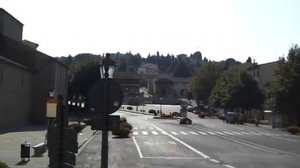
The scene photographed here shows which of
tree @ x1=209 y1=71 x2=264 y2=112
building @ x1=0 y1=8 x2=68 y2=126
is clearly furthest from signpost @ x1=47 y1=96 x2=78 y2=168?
tree @ x1=209 y1=71 x2=264 y2=112

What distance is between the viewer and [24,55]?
6694cm

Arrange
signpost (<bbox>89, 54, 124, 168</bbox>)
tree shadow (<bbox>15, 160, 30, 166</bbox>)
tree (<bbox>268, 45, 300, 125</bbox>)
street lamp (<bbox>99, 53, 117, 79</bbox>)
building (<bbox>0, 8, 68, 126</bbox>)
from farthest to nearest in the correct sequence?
tree (<bbox>268, 45, 300, 125</bbox>) < building (<bbox>0, 8, 68, 126</bbox>) < tree shadow (<bbox>15, 160, 30, 166</bbox>) < street lamp (<bbox>99, 53, 117, 79</bbox>) < signpost (<bbox>89, 54, 124, 168</bbox>)

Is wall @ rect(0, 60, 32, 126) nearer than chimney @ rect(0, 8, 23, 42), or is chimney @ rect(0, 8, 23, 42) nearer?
wall @ rect(0, 60, 32, 126)

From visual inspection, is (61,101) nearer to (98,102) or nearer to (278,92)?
(98,102)

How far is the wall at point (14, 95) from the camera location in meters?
51.3

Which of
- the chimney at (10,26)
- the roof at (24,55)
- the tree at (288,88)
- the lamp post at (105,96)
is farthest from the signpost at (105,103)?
the tree at (288,88)

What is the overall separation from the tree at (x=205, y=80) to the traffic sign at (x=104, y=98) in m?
137

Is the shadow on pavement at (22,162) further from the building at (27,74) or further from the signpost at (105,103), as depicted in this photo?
the building at (27,74)

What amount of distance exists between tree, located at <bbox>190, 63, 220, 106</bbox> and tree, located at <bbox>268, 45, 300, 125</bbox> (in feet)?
249

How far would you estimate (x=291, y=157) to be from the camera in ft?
92.4

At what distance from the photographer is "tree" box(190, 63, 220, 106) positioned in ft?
488

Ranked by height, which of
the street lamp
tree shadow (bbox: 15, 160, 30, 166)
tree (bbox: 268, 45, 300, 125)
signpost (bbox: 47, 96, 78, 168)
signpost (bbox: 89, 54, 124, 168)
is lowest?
tree shadow (bbox: 15, 160, 30, 166)

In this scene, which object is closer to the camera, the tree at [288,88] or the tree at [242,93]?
the tree at [288,88]

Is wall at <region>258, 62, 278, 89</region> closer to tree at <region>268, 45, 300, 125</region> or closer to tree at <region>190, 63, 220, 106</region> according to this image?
tree at <region>190, 63, 220, 106</region>
